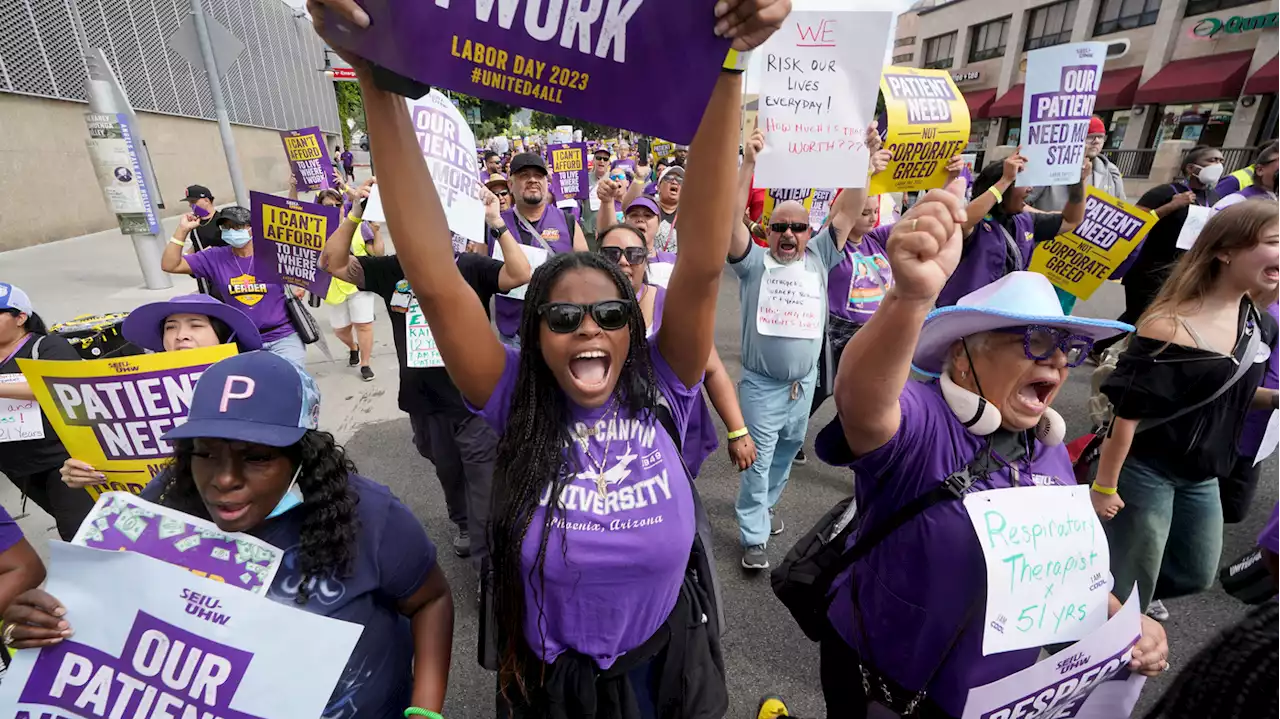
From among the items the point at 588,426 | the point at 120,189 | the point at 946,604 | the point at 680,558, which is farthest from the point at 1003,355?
the point at 120,189

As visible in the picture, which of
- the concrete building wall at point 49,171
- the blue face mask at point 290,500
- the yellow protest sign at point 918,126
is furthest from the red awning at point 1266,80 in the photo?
the concrete building wall at point 49,171

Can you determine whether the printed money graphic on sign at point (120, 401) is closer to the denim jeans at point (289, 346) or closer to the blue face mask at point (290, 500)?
the blue face mask at point (290, 500)

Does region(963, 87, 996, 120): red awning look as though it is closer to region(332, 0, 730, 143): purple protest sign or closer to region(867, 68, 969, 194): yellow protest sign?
region(867, 68, 969, 194): yellow protest sign

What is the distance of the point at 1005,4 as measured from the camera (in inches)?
1057

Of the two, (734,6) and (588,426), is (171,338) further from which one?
(734,6)

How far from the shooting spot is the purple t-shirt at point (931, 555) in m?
1.47

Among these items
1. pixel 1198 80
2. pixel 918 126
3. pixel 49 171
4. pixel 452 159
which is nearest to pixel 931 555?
pixel 452 159

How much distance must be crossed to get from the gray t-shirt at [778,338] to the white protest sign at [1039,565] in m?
1.71

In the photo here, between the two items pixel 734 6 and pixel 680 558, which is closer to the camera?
pixel 734 6

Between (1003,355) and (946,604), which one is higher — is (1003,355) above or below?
above

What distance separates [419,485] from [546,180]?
262 centimetres

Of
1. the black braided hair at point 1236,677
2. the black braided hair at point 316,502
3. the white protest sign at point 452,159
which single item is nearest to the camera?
the black braided hair at point 1236,677

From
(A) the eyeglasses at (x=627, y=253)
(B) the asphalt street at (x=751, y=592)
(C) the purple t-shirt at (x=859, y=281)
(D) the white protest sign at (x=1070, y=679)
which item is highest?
(A) the eyeglasses at (x=627, y=253)

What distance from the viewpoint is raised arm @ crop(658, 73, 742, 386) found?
132cm
